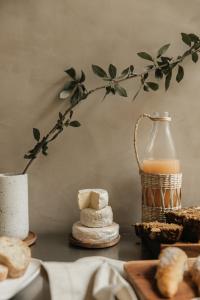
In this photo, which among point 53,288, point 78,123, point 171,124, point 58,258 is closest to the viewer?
point 53,288

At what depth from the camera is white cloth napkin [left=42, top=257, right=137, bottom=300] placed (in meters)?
0.69

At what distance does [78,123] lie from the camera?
106 cm

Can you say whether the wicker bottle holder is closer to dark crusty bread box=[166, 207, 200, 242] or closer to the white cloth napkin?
dark crusty bread box=[166, 207, 200, 242]

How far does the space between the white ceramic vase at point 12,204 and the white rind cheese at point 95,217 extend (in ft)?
0.51

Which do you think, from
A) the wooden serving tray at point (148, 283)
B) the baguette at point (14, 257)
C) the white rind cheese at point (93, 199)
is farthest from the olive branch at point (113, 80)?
the wooden serving tray at point (148, 283)

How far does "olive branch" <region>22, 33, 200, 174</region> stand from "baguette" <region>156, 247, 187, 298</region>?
48 centimetres

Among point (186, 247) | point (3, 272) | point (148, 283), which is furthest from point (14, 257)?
point (186, 247)

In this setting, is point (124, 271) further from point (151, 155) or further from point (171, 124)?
point (171, 124)

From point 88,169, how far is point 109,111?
0.18m

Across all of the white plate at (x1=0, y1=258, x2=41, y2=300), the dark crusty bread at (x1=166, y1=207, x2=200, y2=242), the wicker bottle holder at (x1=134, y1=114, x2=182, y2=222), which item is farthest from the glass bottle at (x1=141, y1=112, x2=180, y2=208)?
the white plate at (x1=0, y1=258, x2=41, y2=300)

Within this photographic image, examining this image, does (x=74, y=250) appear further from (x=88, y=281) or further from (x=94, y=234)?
(x=88, y=281)

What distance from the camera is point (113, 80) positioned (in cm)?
109

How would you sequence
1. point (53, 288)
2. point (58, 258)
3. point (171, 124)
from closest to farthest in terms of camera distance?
point (53, 288)
point (58, 258)
point (171, 124)

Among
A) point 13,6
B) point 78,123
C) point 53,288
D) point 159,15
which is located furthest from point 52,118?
point 53,288
